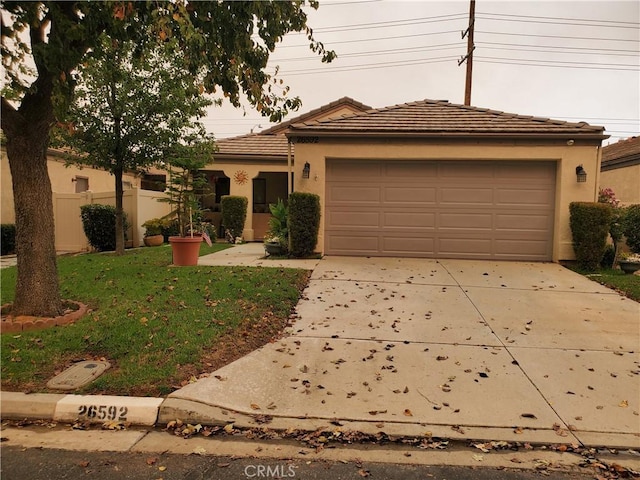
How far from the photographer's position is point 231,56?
5.17 m

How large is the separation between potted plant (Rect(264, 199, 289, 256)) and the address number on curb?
686 cm

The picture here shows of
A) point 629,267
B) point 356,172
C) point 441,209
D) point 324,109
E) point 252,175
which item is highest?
point 324,109

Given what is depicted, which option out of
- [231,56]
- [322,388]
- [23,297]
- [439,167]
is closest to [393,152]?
[439,167]

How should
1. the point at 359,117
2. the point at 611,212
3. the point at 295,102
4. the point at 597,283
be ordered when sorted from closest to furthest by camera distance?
the point at 295,102 < the point at 597,283 < the point at 611,212 < the point at 359,117

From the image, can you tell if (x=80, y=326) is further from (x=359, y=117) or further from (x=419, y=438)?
(x=359, y=117)

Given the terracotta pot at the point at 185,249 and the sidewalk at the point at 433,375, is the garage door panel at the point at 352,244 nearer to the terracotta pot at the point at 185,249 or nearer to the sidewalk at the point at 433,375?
the sidewalk at the point at 433,375

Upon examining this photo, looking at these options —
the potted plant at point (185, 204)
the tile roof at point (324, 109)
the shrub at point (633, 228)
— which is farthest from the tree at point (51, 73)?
the tile roof at point (324, 109)

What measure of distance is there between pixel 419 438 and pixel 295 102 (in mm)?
4436

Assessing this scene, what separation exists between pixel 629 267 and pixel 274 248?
7.98 meters

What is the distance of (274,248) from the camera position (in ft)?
33.5

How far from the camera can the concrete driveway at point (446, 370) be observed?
3414 millimetres

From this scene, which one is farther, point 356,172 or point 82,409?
point 356,172

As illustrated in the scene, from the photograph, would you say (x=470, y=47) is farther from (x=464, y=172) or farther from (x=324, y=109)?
(x=464, y=172)

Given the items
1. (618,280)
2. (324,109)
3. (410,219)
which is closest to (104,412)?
(410,219)
